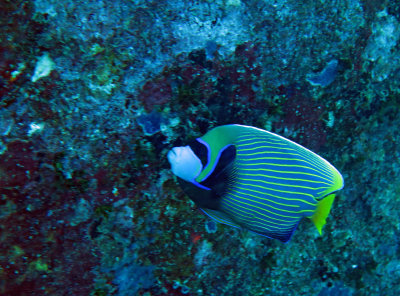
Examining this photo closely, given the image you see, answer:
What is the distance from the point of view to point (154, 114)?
1.80 metres

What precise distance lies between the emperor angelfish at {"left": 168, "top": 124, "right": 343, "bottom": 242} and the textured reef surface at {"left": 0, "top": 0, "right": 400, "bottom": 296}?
0.32 metres

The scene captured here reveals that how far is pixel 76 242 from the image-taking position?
1824 mm

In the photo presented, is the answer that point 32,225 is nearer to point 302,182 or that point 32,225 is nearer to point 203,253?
point 203,253

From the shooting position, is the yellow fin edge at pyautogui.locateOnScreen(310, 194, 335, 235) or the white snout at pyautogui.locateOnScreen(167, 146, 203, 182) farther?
the yellow fin edge at pyautogui.locateOnScreen(310, 194, 335, 235)

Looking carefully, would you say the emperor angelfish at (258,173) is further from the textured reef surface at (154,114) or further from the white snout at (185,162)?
the textured reef surface at (154,114)

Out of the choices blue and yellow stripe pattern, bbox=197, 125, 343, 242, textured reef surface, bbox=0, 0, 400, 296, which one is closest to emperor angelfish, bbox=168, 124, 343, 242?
blue and yellow stripe pattern, bbox=197, 125, 343, 242

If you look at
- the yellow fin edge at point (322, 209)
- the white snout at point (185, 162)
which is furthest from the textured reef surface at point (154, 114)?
the yellow fin edge at point (322, 209)

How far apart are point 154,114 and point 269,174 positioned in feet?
2.80

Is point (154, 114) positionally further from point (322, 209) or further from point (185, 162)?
point (322, 209)

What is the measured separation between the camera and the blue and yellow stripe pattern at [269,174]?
162cm

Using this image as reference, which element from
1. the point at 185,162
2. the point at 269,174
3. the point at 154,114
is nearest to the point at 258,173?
the point at 269,174

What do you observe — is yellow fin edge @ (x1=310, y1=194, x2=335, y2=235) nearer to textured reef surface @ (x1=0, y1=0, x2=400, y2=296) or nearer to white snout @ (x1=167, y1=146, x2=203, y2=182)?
textured reef surface @ (x1=0, y1=0, x2=400, y2=296)

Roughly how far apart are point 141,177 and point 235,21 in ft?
4.17

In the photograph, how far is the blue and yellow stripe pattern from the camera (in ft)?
5.33
